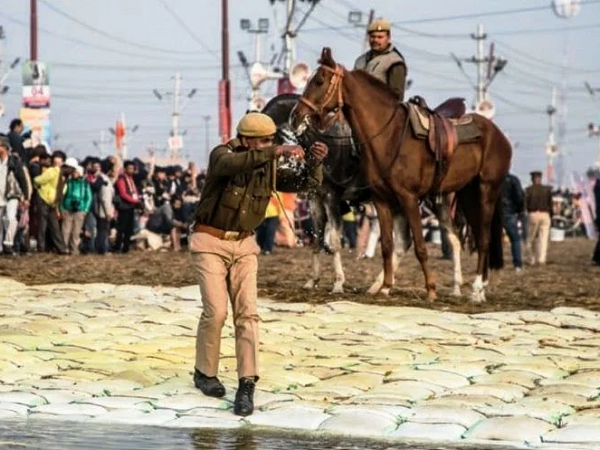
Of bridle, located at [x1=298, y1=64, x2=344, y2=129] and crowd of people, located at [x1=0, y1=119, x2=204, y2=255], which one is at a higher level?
bridle, located at [x1=298, y1=64, x2=344, y2=129]

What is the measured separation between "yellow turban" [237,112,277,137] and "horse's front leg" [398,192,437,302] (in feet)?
25.3

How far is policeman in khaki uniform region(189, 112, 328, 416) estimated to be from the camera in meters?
11.3

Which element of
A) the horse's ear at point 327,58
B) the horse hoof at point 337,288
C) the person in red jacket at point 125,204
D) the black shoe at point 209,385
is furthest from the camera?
the person in red jacket at point 125,204

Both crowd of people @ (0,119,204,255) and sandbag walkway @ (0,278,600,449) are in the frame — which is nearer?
sandbag walkway @ (0,278,600,449)

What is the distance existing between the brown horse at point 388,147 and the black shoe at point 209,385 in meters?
6.80

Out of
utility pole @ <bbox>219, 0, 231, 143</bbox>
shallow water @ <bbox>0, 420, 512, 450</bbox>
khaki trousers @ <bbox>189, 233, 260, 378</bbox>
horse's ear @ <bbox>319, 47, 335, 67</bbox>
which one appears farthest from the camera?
utility pole @ <bbox>219, 0, 231, 143</bbox>

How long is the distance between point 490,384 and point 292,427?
2092 mm

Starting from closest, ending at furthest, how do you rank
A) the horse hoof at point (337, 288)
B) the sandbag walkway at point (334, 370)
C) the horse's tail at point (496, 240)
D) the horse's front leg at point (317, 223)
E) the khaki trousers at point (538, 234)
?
1. the sandbag walkway at point (334, 370)
2. the horse's front leg at point (317, 223)
3. the horse hoof at point (337, 288)
4. the horse's tail at point (496, 240)
5. the khaki trousers at point (538, 234)

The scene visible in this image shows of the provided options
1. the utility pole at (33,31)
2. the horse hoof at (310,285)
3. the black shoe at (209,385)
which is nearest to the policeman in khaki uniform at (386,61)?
the horse hoof at (310,285)

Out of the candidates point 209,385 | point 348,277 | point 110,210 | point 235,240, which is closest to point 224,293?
point 235,240

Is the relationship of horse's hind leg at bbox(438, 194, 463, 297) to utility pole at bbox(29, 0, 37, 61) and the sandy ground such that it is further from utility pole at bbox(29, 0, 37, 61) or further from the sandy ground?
utility pole at bbox(29, 0, 37, 61)

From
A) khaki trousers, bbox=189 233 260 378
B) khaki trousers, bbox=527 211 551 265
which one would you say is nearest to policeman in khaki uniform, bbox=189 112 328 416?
khaki trousers, bbox=189 233 260 378

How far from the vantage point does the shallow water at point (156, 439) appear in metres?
9.55

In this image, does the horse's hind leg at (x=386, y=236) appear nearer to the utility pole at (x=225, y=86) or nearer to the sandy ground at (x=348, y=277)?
the sandy ground at (x=348, y=277)
